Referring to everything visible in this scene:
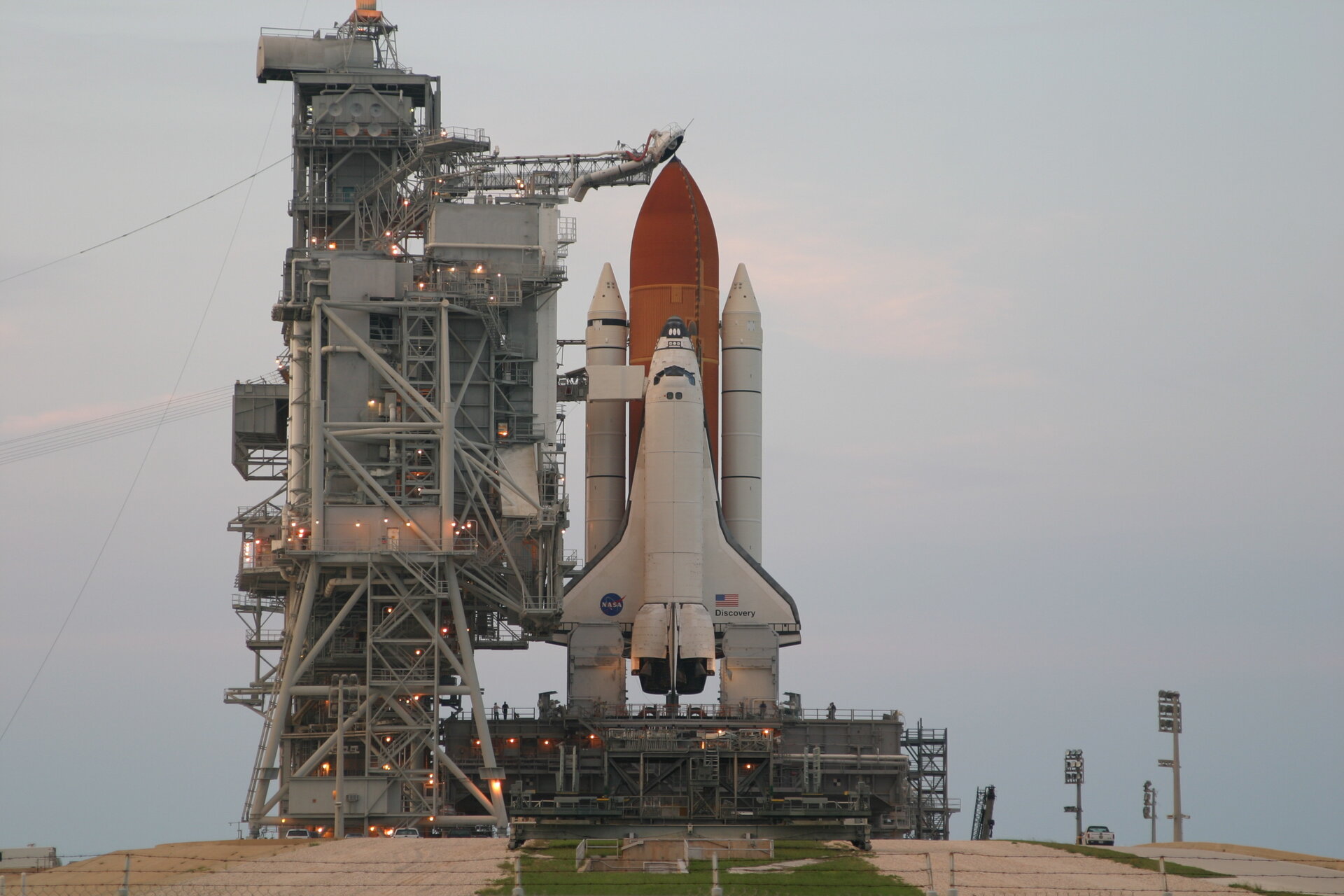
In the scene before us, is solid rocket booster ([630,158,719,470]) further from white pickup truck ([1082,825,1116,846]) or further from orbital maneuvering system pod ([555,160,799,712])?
white pickup truck ([1082,825,1116,846])

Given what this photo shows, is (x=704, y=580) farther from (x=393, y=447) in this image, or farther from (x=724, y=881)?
(x=724, y=881)

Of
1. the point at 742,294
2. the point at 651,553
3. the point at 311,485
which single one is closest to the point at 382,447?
the point at 311,485

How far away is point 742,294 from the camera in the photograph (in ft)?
229

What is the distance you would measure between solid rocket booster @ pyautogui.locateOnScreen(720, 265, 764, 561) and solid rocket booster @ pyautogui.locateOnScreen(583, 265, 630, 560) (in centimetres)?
365

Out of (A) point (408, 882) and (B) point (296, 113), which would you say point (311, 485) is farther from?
(A) point (408, 882)

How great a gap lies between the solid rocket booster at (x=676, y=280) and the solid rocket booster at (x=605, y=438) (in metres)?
0.89

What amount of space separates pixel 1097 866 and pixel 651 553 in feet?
83.9

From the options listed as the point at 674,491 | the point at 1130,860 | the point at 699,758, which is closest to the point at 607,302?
the point at 674,491

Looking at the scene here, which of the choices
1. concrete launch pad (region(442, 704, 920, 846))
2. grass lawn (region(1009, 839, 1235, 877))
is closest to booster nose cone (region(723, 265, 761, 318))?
concrete launch pad (region(442, 704, 920, 846))

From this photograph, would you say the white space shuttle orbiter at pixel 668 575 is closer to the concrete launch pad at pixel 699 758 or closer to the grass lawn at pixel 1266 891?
the concrete launch pad at pixel 699 758

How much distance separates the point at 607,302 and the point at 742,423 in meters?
6.44

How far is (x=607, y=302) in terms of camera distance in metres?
69.2

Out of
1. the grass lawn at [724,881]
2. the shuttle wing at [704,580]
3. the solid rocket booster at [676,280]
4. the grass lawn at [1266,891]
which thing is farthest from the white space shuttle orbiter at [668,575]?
the grass lawn at [1266,891]

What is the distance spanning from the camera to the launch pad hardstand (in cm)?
5819
